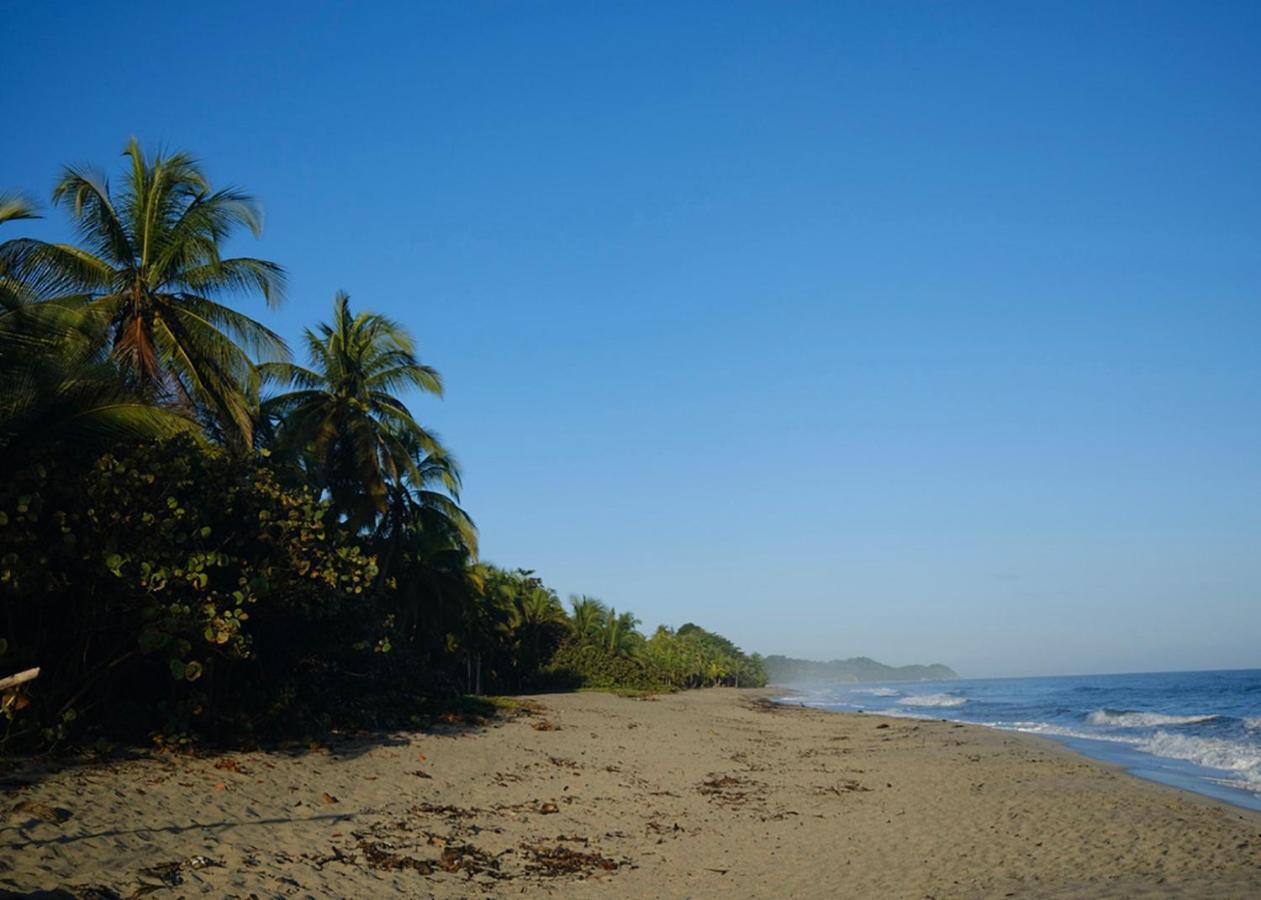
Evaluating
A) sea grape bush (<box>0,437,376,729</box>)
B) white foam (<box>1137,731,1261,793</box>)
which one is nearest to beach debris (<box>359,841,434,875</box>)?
sea grape bush (<box>0,437,376,729</box>)

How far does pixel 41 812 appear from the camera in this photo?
24.7 feet

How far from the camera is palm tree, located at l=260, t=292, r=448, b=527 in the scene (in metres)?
23.9

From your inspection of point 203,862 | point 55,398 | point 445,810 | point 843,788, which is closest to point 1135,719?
point 843,788

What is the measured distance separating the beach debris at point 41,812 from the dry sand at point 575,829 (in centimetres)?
2

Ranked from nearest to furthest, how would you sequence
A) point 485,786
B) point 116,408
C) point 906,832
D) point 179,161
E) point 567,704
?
point 116,408, point 906,832, point 485,786, point 179,161, point 567,704

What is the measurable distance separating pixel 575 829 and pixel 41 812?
5.53 m

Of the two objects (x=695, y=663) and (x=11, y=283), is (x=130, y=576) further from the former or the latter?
(x=695, y=663)

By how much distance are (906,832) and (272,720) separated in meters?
8.85

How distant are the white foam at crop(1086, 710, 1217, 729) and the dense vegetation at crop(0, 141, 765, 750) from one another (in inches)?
1161

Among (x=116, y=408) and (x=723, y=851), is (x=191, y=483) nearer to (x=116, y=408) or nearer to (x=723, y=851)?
(x=116, y=408)

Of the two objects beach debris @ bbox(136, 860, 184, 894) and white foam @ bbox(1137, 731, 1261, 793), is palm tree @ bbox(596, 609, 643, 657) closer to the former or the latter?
white foam @ bbox(1137, 731, 1261, 793)

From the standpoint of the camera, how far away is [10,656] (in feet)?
32.3

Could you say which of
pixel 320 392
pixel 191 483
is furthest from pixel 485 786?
pixel 320 392

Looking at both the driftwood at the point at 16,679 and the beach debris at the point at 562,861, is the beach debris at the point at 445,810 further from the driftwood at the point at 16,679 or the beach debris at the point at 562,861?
the driftwood at the point at 16,679
